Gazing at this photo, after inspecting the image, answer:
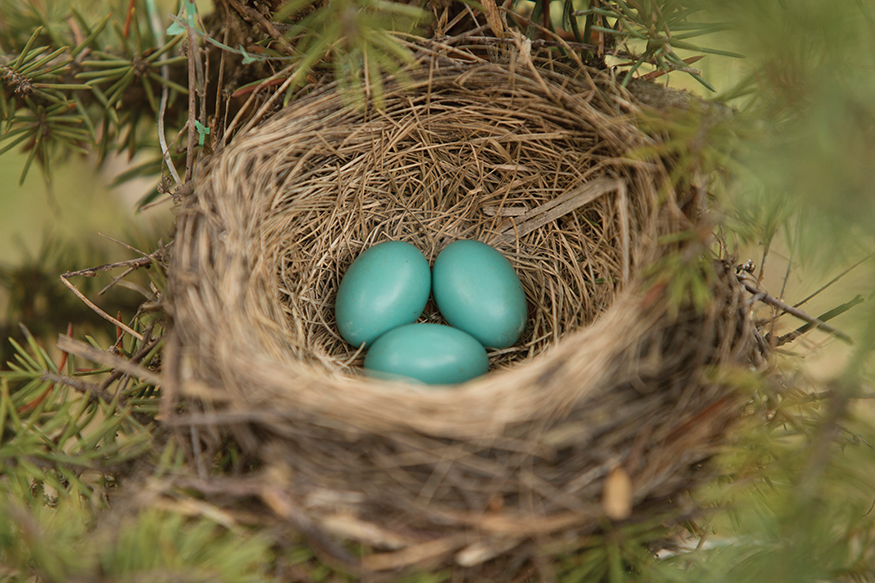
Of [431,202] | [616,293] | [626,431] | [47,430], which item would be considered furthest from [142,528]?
[431,202]

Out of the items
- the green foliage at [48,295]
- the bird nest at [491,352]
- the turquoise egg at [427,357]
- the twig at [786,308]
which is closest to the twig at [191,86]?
the bird nest at [491,352]

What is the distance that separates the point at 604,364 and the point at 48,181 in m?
1.11

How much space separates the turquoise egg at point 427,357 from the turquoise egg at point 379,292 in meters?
0.07

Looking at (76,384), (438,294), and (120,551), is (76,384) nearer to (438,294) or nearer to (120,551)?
(120,551)

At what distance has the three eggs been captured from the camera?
120cm

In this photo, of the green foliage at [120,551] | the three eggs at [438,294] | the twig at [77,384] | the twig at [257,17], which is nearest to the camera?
the green foliage at [120,551]

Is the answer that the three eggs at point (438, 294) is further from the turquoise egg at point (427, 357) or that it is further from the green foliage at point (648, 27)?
the green foliage at point (648, 27)

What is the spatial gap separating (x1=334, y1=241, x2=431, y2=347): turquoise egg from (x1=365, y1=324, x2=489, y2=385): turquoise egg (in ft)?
0.24

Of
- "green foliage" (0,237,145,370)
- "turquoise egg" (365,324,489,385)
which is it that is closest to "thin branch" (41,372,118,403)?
"green foliage" (0,237,145,370)

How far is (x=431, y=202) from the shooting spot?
1348 mm

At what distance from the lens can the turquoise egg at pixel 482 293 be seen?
120 cm

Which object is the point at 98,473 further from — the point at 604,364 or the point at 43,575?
the point at 604,364

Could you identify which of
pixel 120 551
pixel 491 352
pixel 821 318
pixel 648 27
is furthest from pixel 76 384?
pixel 821 318

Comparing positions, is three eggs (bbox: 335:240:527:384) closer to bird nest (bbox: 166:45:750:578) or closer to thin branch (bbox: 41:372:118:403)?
bird nest (bbox: 166:45:750:578)
